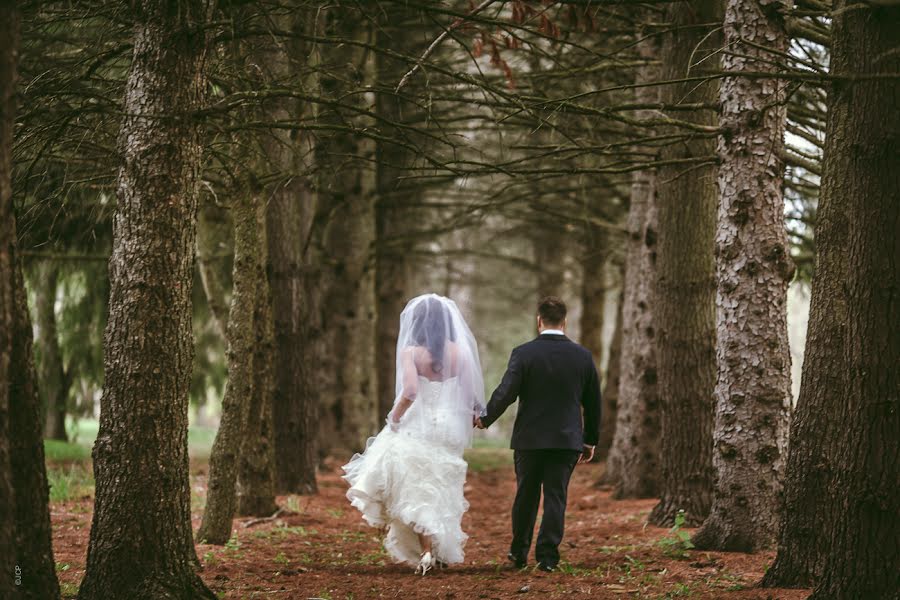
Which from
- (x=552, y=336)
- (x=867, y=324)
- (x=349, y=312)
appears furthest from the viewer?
(x=349, y=312)

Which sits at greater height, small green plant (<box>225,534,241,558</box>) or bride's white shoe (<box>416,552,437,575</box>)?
bride's white shoe (<box>416,552,437,575</box>)

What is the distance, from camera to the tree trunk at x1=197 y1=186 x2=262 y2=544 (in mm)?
7758

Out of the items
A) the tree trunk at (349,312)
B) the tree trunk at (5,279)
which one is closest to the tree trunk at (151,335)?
the tree trunk at (5,279)

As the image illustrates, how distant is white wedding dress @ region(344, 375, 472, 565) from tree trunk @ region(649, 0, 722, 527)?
267 centimetres

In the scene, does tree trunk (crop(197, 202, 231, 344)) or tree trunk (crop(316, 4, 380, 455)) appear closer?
tree trunk (crop(197, 202, 231, 344))

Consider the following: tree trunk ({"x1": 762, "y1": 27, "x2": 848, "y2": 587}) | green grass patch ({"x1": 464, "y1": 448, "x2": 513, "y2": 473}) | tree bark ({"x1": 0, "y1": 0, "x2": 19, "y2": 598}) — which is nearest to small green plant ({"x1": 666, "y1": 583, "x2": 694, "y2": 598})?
tree trunk ({"x1": 762, "y1": 27, "x2": 848, "y2": 587})

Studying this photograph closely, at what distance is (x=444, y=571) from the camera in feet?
24.3

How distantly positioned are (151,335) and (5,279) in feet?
4.53

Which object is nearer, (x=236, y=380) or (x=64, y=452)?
(x=236, y=380)

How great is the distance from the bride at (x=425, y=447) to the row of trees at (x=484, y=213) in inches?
51.5

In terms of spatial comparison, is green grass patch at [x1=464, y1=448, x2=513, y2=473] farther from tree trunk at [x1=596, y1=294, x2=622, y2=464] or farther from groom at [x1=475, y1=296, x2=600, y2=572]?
groom at [x1=475, y1=296, x2=600, y2=572]

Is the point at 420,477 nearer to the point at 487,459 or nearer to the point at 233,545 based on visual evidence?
the point at 233,545

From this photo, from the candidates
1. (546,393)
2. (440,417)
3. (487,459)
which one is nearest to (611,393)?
(487,459)

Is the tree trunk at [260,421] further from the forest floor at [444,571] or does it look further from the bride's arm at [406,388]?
the bride's arm at [406,388]
